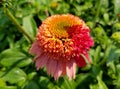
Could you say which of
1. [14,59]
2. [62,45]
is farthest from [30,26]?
[62,45]

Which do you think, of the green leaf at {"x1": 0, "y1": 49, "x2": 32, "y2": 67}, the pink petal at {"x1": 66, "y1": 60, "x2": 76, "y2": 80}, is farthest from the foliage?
the pink petal at {"x1": 66, "y1": 60, "x2": 76, "y2": 80}

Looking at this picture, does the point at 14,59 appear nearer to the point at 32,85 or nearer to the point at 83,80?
the point at 32,85

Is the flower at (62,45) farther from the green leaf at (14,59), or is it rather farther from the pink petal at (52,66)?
the green leaf at (14,59)

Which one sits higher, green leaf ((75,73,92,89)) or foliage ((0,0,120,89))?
foliage ((0,0,120,89))

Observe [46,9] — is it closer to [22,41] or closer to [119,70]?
[22,41]

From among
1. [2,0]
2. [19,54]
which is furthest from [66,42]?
[19,54]

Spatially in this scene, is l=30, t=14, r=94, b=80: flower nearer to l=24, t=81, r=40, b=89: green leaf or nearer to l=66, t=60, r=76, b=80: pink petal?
l=66, t=60, r=76, b=80: pink petal

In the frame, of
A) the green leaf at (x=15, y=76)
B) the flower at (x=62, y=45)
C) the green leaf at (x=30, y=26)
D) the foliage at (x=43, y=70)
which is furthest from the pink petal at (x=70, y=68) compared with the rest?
the green leaf at (x=30, y=26)
